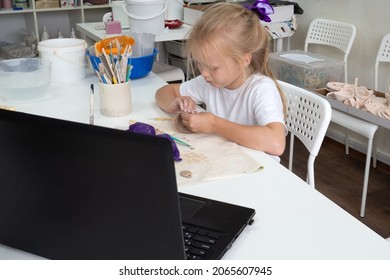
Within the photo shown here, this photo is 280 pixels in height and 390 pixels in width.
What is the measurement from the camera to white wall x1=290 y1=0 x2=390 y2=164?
8.25ft

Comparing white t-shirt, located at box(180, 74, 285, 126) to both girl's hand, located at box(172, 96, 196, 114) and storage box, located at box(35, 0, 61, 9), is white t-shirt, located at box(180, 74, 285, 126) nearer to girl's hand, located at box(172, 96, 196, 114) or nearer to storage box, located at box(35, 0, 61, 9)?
girl's hand, located at box(172, 96, 196, 114)

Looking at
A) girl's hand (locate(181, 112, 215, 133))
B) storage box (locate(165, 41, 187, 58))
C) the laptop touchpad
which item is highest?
girl's hand (locate(181, 112, 215, 133))

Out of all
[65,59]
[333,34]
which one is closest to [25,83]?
[65,59]

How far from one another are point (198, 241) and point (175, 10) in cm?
246

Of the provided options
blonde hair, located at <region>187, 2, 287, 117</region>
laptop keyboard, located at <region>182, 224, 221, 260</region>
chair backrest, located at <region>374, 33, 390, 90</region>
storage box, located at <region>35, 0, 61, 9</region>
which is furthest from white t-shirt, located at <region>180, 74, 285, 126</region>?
storage box, located at <region>35, 0, 61, 9</region>

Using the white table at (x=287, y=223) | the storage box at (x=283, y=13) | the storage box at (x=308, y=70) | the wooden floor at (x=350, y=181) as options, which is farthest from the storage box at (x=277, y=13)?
the white table at (x=287, y=223)

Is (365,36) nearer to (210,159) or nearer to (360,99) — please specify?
(360,99)

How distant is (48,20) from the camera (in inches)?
162

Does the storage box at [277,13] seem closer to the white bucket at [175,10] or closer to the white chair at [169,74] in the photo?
the white bucket at [175,10]

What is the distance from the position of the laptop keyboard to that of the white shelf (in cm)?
347
